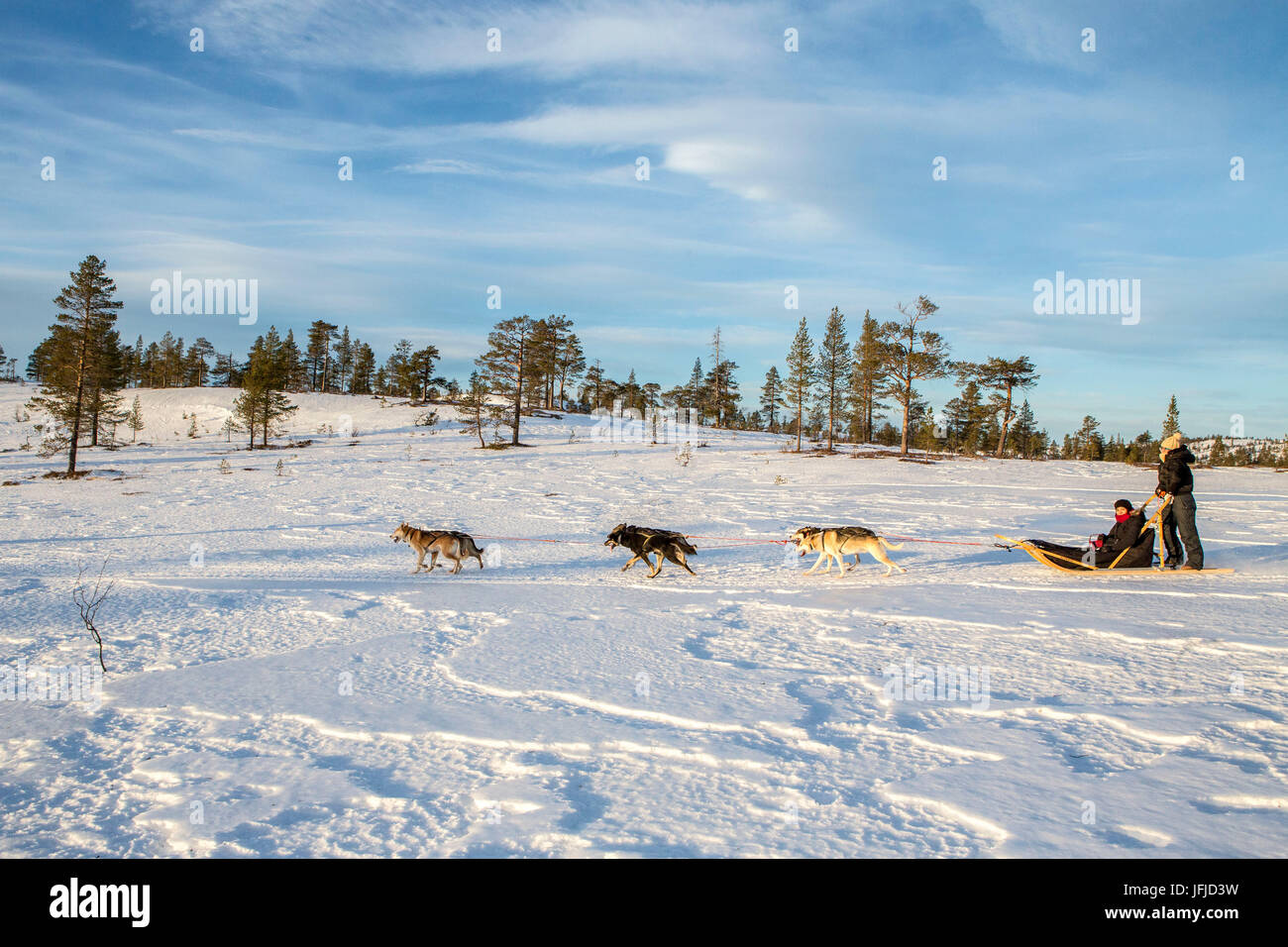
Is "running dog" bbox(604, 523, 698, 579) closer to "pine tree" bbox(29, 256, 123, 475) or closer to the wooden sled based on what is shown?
the wooden sled

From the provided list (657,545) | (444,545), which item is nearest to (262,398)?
(444,545)

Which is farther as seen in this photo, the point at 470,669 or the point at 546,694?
the point at 470,669

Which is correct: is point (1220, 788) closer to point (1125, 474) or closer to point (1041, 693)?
point (1041, 693)

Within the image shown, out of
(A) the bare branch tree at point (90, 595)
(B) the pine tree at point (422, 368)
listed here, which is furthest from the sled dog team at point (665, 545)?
(B) the pine tree at point (422, 368)

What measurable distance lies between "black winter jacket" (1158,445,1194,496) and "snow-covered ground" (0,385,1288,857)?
135 centimetres

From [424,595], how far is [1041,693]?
721cm

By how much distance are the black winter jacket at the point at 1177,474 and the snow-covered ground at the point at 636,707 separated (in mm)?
1352

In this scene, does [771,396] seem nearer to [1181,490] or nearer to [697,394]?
[697,394]

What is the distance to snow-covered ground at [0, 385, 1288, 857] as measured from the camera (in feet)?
10.4

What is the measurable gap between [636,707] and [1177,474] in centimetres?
945

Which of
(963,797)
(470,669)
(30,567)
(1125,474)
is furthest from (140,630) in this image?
(1125,474)

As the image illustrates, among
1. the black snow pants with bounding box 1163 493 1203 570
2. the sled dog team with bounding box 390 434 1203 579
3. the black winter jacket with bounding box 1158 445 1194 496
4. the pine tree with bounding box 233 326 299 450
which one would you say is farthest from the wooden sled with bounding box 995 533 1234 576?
the pine tree with bounding box 233 326 299 450

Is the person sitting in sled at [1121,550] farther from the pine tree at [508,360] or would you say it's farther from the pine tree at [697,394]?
the pine tree at [697,394]
